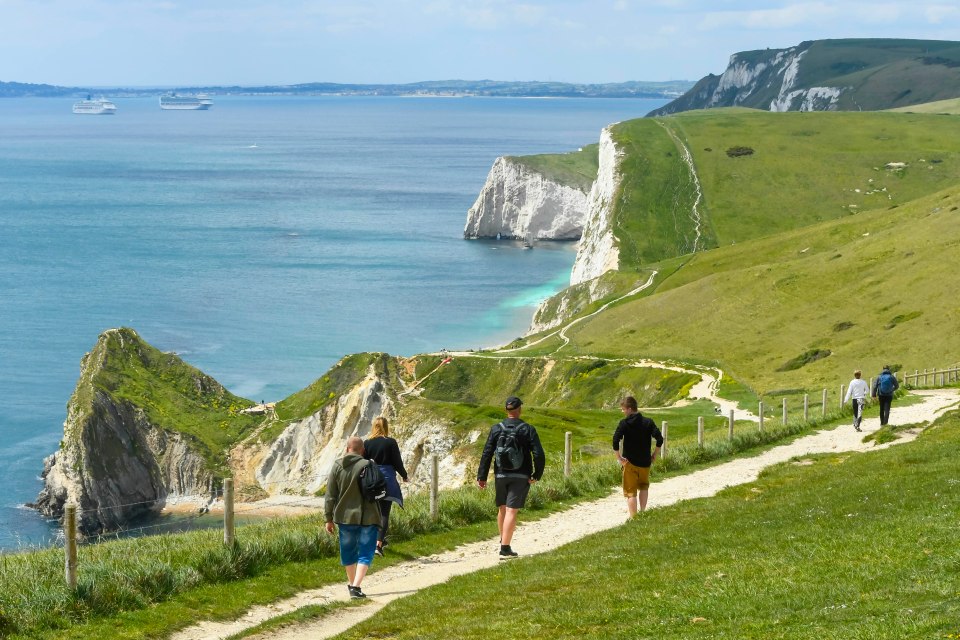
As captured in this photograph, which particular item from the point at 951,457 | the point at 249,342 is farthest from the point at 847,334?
the point at 249,342

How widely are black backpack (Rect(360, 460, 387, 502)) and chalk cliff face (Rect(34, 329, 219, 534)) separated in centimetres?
5952

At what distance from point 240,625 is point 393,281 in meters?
152

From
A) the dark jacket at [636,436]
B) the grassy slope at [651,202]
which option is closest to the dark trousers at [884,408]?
the dark jacket at [636,436]

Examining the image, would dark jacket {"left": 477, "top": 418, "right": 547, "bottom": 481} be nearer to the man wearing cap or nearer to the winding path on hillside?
the man wearing cap

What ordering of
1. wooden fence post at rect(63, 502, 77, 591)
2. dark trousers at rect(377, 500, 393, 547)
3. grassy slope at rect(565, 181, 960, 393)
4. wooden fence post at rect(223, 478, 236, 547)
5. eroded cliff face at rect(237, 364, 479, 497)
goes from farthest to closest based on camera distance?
1. eroded cliff face at rect(237, 364, 479, 497)
2. grassy slope at rect(565, 181, 960, 393)
3. dark trousers at rect(377, 500, 393, 547)
4. wooden fence post at rect(223, 478, 236, 547)
5. wooden fence post at rect(63, 502, 77, 591)

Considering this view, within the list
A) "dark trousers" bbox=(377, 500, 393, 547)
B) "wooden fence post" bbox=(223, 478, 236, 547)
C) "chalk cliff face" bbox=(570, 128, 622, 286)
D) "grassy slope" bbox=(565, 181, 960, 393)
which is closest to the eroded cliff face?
"grassy slope" bbox=(565, 181, 960, 393)

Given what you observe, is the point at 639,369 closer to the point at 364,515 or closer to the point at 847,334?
the point at 847,334

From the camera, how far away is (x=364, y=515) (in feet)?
57.5

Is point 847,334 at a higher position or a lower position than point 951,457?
lower

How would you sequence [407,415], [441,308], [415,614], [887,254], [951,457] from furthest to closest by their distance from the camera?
[441,308] → [887,254] → [407,415] → [951,457] → [415,614]

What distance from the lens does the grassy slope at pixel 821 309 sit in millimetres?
67438

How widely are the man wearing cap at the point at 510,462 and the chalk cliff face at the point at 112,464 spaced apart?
58019mm

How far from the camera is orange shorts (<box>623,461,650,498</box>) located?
22.3 metres

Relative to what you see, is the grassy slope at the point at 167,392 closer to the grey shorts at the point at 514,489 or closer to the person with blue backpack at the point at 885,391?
the person with blue backpack at the point at 885,391
